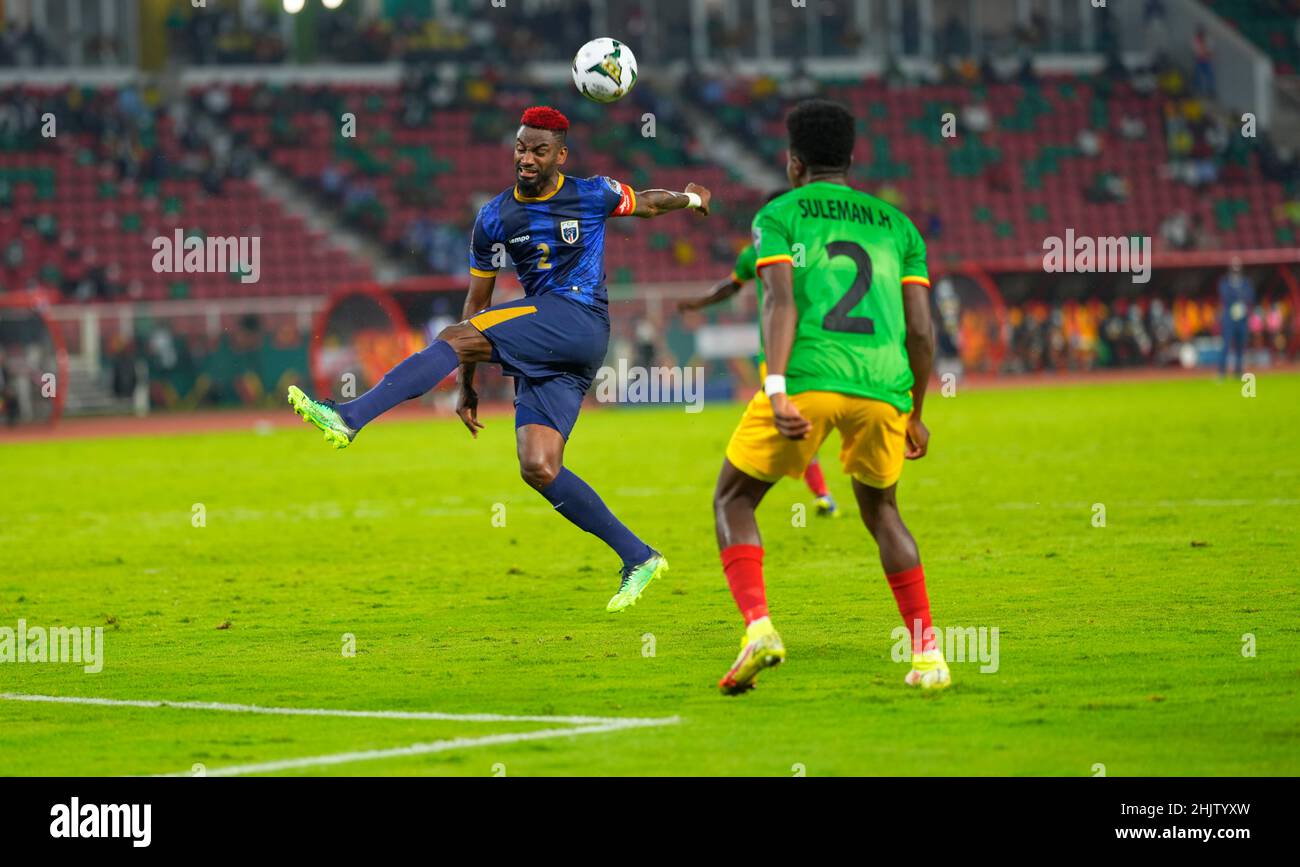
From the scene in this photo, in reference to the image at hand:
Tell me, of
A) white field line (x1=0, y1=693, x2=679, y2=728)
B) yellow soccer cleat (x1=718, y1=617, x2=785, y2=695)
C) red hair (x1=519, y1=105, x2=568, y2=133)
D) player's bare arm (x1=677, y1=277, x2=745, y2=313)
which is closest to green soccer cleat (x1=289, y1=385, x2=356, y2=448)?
white field line (x1=0, y1=693, x2=679, y2=728)

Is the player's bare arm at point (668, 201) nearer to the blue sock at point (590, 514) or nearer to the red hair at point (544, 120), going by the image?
the red hair at point (544, 120)

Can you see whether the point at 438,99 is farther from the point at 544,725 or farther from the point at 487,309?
the point at 544,725

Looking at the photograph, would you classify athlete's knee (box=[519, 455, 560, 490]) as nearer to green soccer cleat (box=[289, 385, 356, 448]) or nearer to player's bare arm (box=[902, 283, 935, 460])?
green soccer cleat (box=[289, 385, 356, 448])

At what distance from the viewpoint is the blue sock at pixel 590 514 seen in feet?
31.0

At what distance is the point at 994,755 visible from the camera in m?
5.99

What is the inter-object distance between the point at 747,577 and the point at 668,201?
2862 millimetres

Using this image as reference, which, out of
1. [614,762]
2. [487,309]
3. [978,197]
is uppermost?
[978,197]

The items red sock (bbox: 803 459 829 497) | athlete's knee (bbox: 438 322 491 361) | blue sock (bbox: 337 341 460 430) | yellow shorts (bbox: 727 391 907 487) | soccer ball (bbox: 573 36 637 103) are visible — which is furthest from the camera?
red sock (bbox: 803 459 829 497)

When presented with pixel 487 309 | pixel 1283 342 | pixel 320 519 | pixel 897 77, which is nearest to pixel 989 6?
pixel 897 77

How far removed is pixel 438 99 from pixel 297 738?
3681 cm

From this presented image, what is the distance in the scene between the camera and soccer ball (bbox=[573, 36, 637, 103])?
10.3 m
